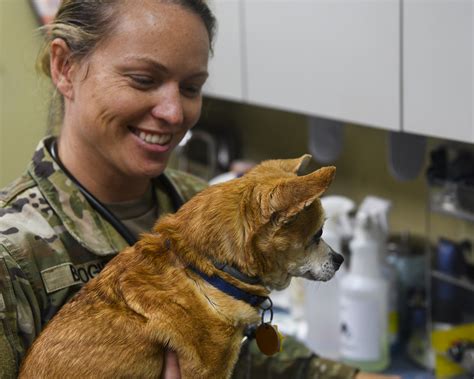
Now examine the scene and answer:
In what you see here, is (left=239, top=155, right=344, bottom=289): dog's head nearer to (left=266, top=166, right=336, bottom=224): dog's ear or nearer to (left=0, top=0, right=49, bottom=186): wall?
(left=266, top=166, right=336, bottom=224): dog's ear

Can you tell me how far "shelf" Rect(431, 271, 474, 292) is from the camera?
1.66 m

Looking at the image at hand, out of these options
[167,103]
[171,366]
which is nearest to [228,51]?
[167,103]

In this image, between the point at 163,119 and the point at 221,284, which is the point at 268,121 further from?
the point at 221,284

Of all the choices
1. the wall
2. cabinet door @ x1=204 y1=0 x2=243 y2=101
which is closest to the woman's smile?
cabinet door @ x1=204 y1=0 x2=243 y2=101

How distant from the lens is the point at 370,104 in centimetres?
152

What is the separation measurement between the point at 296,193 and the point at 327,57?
2.63 feet

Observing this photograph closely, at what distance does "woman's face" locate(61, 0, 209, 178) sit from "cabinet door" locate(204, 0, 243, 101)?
822 millimetres

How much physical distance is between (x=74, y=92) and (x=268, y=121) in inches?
61.3

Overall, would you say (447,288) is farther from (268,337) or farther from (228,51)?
(228,51)

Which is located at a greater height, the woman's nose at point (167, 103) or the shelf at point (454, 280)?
the woman's nose at point (167, 103)

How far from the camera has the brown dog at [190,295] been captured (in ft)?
3.19

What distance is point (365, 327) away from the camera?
1717 millimetres

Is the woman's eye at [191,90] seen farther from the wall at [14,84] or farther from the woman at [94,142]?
the wall at [14,84]

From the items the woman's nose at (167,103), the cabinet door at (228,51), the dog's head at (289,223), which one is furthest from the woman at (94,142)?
the cabinet door at (228,51)
